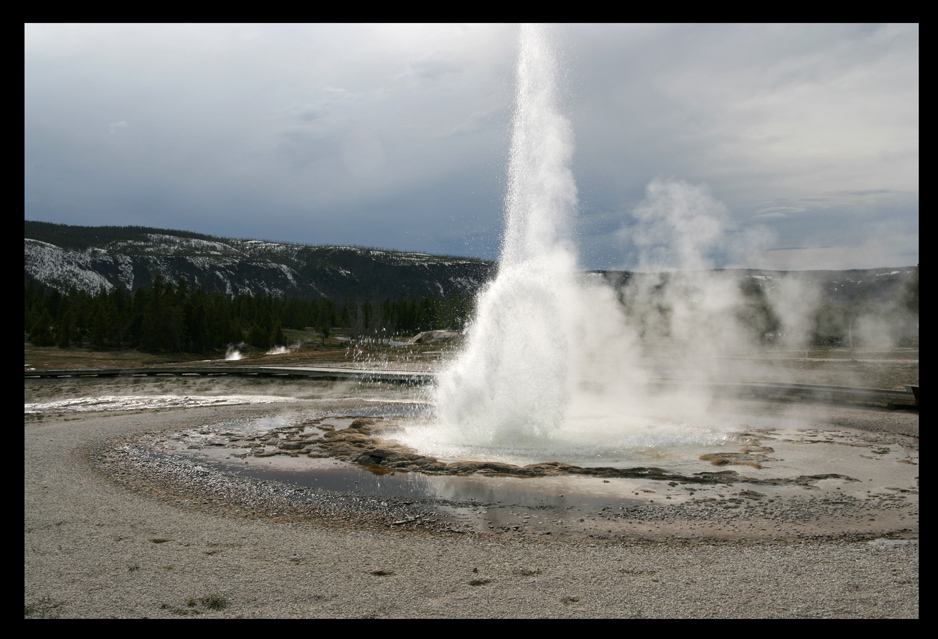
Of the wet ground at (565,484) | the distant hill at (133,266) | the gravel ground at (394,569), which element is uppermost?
the distant hill at (133,266)

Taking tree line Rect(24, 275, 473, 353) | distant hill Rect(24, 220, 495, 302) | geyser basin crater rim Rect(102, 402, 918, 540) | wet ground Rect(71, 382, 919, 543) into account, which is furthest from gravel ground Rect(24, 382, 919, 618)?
distant hill Rect(24, 220, 495, 302)

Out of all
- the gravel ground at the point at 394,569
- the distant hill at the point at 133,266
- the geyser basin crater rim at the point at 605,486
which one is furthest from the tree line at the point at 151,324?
the distant hill at the point at 133,266

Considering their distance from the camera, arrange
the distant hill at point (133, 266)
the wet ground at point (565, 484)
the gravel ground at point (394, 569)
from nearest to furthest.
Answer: the gravel ground at point (394, 569)
the wet ground at point (565, 484)
the distant hill at point (133, 266)

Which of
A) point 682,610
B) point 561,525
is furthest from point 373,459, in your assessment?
point 682,610

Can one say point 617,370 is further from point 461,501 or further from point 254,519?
point 254,519

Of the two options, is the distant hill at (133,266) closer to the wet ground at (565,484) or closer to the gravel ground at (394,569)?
the wet ground at (565,484)

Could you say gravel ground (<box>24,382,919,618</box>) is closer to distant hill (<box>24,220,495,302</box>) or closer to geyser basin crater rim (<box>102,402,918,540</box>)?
geyser basin crater rim (<box>102,402,918,540</box>)

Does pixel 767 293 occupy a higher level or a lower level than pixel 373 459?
higher

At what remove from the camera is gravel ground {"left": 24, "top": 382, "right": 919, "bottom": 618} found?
5.54 meters

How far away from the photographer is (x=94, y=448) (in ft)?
47.2

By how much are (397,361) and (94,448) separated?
3581 cm

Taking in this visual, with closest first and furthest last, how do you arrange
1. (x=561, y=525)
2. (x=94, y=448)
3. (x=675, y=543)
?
(x=675, y=543)
(x=561, y=525)
(x=94, y=448)

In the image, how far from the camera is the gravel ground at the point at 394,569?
554cm
